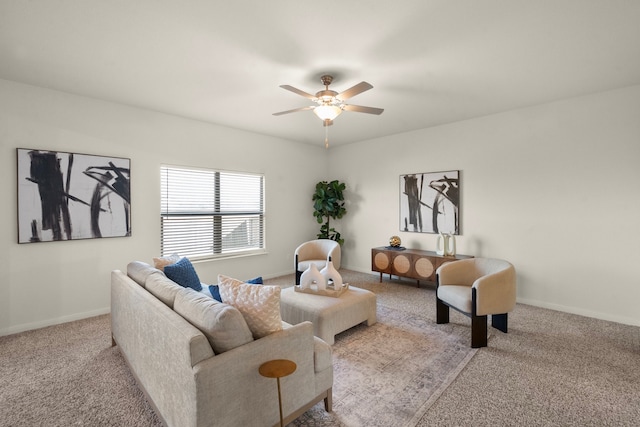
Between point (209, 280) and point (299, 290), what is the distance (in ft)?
7.10

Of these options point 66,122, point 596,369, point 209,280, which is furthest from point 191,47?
point 596,369

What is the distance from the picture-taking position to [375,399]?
2082mm

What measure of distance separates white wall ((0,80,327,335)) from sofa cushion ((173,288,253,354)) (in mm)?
2875

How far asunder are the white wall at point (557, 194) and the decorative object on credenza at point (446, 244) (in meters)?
0.30

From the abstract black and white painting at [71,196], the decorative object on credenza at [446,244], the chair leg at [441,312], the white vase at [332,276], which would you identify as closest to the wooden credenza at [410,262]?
the decorative object on credenza at [446,244]

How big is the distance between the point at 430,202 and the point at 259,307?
4.04 m

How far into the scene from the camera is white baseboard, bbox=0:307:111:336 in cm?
321

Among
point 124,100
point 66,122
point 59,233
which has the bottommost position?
point 59,233

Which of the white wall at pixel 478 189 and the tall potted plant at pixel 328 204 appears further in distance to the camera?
the tall potted plant at pixel 328 204

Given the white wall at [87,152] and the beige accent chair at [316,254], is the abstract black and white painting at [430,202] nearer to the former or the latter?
the beige accent chair at [316,254]

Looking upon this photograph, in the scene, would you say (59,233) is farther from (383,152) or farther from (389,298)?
(383,152)

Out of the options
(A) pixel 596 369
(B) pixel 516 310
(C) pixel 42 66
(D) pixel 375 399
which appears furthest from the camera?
(B) pixel 516 310

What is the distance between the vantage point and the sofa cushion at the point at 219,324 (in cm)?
152

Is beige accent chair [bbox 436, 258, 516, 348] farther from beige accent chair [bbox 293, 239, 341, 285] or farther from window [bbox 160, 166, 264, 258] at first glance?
window [bbox 160, 166, 264, 258]
